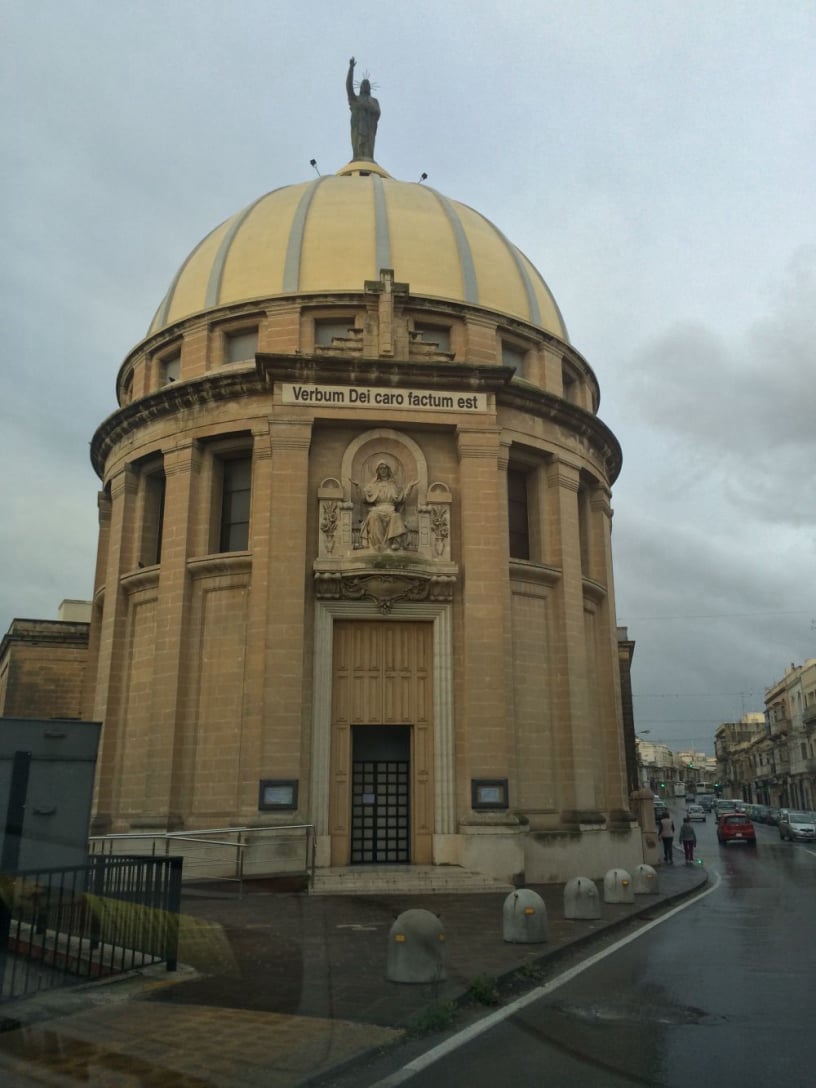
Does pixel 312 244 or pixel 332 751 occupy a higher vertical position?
pixel 312 244

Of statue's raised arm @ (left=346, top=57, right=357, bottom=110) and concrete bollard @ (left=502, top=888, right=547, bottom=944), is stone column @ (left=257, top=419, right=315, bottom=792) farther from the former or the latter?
statue's raised arm @ (left=346, top=57, right=357, bottom=110)

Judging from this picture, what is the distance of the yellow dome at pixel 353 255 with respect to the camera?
82.7ft

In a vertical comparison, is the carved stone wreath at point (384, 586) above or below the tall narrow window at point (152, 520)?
below

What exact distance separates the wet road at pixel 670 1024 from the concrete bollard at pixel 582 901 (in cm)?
95

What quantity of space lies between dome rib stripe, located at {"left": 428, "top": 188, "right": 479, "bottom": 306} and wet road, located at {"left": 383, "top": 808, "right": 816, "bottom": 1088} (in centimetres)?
1821

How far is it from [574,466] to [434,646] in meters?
7.29

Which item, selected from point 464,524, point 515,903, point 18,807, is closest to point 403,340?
point 464,524

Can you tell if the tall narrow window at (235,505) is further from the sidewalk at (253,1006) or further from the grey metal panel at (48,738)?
the grey metal panel at (48,738)

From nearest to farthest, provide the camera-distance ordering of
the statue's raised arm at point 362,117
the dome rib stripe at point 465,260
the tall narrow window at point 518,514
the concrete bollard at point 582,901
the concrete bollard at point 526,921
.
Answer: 1. the concrete bollard at point 526,921
2. the concrete bollard at point 582,901
3. the tall narrow window at point 518,514
4. the dome rib stripe at point 465,260
5. the statue's raised arm at point 362,117

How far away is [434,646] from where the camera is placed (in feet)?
68.7

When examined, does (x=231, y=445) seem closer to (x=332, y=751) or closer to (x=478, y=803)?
(x=332, y=751)

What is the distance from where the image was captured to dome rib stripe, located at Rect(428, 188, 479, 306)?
84.1ft

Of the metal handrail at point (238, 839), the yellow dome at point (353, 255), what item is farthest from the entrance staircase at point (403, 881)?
the yellow dome at point (353, 255)

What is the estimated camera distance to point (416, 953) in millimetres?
8484
